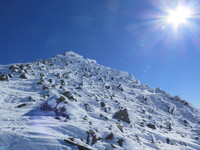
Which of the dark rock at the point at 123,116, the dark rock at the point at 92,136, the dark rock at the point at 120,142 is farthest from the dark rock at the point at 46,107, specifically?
the dark rock at the point at 123,116

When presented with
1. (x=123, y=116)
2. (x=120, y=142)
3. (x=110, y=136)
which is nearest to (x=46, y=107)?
(x=110, y=136)

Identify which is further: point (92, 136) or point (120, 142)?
point (120, 142)

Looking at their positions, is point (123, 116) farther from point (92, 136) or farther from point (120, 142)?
point (92, 136)

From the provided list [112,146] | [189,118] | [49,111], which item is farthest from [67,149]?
[189,118]

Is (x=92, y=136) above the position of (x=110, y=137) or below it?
below

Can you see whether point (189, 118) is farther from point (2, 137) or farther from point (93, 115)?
point (2, 137)

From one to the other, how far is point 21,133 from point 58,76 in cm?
2893

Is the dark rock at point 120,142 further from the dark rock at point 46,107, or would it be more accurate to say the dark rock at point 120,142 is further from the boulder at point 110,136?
the dark rock at point 46,107

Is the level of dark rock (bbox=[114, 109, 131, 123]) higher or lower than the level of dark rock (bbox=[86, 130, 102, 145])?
higher

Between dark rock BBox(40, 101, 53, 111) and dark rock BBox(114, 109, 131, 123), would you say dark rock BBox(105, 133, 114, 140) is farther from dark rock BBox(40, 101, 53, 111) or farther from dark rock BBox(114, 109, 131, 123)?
dark rock BBox(114, 109, 131, 123)

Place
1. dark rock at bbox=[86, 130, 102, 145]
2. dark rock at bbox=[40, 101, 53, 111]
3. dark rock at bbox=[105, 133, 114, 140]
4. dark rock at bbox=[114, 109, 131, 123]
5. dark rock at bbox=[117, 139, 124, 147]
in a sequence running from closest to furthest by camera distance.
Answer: dark rock at bbox=[86, 130, 102, 145], dark rock at bbox=[117, 139, 124, 147], dark rock at bbox=[105, 133, 114, 140], dark rock at bbox=[40, 101, 53, 111], dark rock at bbox=[114, 109, 131, 123]

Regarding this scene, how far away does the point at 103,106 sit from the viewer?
2341 centimetres

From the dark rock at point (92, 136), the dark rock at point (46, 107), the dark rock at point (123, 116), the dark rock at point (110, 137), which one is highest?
the dark rock at point (123, 116)

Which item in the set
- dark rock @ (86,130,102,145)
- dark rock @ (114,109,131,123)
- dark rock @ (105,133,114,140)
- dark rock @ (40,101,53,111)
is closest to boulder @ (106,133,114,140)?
dark rock @ (105,133,114,140)
